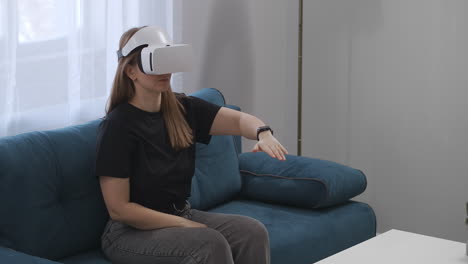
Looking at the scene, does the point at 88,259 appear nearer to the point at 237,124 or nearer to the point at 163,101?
the point at 163,101

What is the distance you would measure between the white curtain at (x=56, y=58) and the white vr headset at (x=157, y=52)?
49 cm

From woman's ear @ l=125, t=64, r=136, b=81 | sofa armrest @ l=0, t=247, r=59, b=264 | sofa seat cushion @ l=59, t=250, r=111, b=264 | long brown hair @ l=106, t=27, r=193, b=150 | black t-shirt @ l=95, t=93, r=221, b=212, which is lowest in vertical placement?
sofa seat cushion @ l=59, t=250, r=111, b=264

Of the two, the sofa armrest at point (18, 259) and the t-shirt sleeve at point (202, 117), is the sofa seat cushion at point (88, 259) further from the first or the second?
the t-shirt sleeve at point (202, 117)

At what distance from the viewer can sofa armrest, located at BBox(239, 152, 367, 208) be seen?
2.73 meters

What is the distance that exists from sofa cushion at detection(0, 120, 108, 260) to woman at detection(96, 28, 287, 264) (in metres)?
0.12

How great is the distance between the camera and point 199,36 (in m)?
3.46

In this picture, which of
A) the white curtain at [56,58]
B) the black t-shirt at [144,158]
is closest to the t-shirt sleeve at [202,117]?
the black t-shirt at [144,158]

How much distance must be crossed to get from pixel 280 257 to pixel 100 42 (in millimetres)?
1147

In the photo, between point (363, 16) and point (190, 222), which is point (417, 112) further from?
point (190, 222)

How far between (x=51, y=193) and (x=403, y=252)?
1109 millimetres

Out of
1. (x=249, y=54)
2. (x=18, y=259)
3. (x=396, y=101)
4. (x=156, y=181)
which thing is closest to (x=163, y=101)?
(x=156, y=181)

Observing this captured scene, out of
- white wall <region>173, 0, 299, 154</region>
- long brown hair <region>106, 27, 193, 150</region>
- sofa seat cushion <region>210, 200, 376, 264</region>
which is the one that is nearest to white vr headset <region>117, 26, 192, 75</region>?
long brown hair <region>106, 27, 193, 150</region>

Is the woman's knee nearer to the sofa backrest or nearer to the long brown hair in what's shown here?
the long brown hair

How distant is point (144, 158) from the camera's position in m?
2.17
